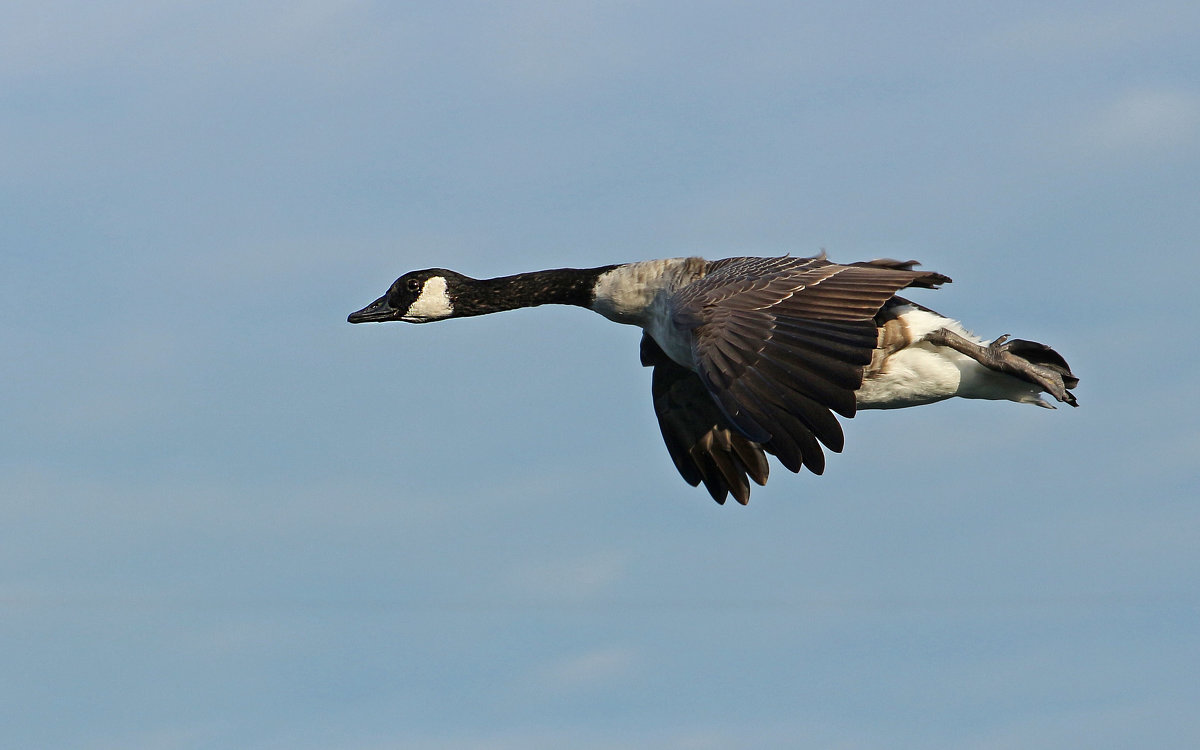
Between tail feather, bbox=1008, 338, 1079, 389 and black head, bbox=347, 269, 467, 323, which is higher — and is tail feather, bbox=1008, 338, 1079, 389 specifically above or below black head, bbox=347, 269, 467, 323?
below

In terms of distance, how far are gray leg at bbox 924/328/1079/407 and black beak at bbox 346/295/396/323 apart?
667 cm

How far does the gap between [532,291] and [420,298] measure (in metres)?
1.47

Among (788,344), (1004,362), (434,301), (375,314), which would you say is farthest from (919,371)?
(375,314)

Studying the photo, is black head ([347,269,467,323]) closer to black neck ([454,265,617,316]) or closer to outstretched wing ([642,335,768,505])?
black neck ([454,265,617,316])

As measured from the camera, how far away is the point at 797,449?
12195 mm

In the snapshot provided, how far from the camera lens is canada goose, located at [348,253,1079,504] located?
12.5 m

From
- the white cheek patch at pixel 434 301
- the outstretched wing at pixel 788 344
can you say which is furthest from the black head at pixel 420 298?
the outstretched wing at pixel 788 344

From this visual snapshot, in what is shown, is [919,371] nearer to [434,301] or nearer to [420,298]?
[434,301]

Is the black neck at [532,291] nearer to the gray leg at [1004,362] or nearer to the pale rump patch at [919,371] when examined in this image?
the pale rump patch at [919,371]

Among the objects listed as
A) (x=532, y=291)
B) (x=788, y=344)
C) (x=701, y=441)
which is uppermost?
(x=532, y=291)

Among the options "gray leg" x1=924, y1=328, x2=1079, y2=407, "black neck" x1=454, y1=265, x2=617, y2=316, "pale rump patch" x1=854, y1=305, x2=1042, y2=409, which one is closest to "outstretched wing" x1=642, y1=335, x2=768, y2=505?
"black neck" x1=454, y1=265, x2=617, y2=316

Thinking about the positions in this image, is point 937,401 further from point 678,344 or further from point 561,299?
point 561,299

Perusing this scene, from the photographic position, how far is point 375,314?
1841 centimetres

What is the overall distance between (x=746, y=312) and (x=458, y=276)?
558 cm
